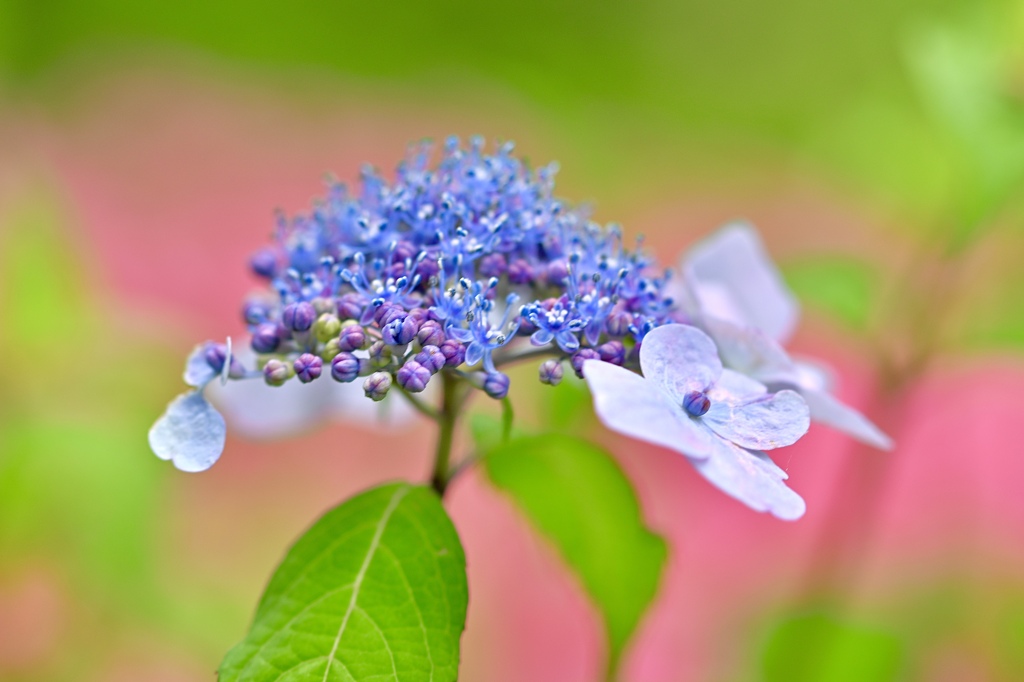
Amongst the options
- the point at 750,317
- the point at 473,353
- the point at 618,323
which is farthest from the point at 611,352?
the point at 750,317

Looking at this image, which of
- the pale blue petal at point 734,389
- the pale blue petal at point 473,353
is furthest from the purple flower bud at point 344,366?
the pale blue petal at point 734,389

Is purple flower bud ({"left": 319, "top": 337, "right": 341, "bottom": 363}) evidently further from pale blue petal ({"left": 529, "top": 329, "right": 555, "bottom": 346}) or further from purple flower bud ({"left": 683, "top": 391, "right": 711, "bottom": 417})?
purple flower bud ({"left": 683, "top": 391, "right": 711, "bottom": 417})

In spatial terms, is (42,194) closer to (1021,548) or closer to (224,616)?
(224,616)

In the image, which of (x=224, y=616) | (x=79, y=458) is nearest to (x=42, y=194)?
(x=79, y=458)

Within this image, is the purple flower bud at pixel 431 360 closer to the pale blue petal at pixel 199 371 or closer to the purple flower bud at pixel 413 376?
the purple flower bud at pixel 413 376

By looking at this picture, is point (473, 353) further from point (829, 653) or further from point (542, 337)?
point (829, 653)

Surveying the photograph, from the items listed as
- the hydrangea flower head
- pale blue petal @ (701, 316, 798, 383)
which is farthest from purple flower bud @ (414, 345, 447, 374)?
pale blue petal @ (701, 316, 798, 383)
